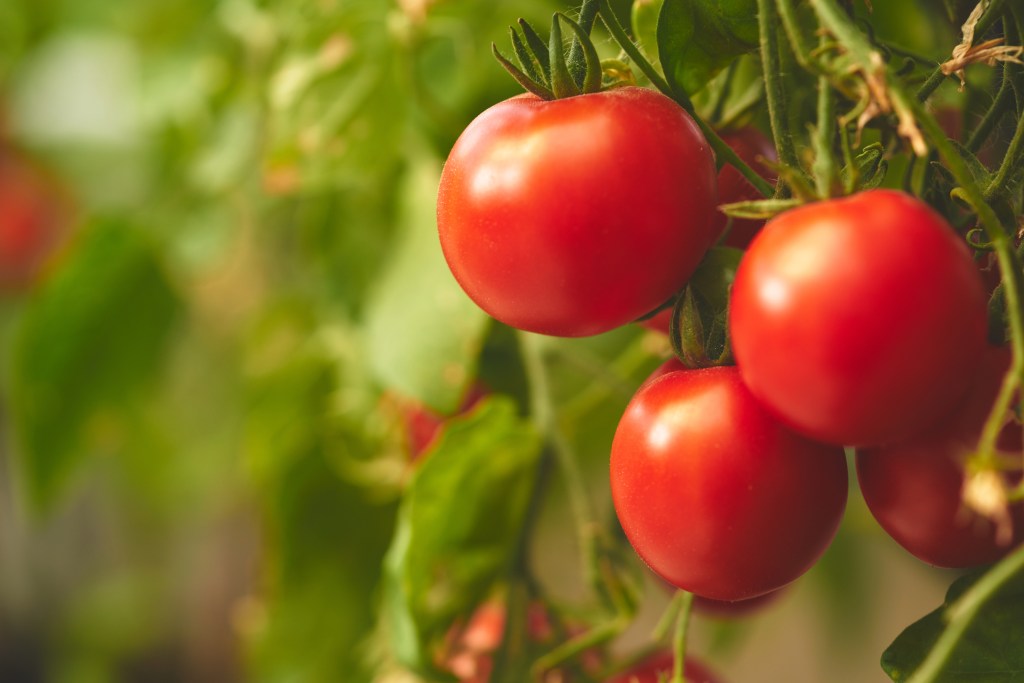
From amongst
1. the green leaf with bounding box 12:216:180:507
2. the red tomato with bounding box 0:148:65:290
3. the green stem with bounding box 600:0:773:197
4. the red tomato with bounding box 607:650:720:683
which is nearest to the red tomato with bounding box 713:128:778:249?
the green stem with bounding box 600:0:773:197

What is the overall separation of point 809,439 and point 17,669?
4.73 ft

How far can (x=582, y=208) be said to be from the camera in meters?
0.20

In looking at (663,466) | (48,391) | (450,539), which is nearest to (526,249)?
(663,466)

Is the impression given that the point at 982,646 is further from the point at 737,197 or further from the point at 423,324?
the point at 423,324

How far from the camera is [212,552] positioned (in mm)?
1435

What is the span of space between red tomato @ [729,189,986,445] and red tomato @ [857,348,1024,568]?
0.02 m

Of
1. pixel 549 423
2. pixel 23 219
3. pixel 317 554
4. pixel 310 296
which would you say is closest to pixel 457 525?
pixel 549 423

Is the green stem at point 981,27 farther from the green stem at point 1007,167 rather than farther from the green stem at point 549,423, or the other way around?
the green stem at point 549,423

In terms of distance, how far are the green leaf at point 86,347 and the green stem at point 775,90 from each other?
504 mm

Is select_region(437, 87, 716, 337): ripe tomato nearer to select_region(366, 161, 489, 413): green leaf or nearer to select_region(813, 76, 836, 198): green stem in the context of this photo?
select_region(813, 76, 836, 198): green stem

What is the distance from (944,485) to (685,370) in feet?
0.19

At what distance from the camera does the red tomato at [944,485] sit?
0.19 meters

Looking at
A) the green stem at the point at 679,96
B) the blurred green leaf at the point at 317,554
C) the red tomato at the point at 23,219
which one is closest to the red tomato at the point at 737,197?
the green stem at the point at 679,96

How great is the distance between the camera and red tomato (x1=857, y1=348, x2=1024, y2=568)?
0.64ft
